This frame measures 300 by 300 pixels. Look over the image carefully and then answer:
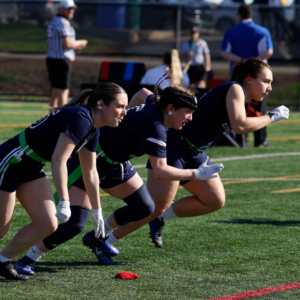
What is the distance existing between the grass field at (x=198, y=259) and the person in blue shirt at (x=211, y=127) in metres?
0.36

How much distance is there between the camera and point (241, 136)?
12008mm

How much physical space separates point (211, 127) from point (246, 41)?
22.3 ft

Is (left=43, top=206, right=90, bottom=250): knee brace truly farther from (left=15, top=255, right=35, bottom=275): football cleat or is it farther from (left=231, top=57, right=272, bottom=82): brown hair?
(left=231, top=57, right=272, bottom=82): brown hair

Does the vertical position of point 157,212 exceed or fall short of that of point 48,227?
it falls short

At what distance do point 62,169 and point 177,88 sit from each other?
1.12 metres

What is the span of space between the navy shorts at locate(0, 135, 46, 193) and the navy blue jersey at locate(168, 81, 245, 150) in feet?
4.74

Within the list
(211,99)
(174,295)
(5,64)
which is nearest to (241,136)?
(211,99)

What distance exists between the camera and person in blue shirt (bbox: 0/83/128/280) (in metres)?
4.30

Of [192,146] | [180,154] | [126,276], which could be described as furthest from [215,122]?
[126,276]

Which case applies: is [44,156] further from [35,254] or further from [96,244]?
[96,244]

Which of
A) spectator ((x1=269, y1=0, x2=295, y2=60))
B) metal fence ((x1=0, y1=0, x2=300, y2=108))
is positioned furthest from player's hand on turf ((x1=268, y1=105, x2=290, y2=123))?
spectator ((x1=269, y1=0, x2=295, y2=60))

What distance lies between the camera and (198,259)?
208 inches

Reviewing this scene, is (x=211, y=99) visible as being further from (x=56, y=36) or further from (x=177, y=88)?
(x=56, y=36)

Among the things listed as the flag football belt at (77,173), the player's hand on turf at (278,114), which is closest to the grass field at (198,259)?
the flag football belt at (77,173)
